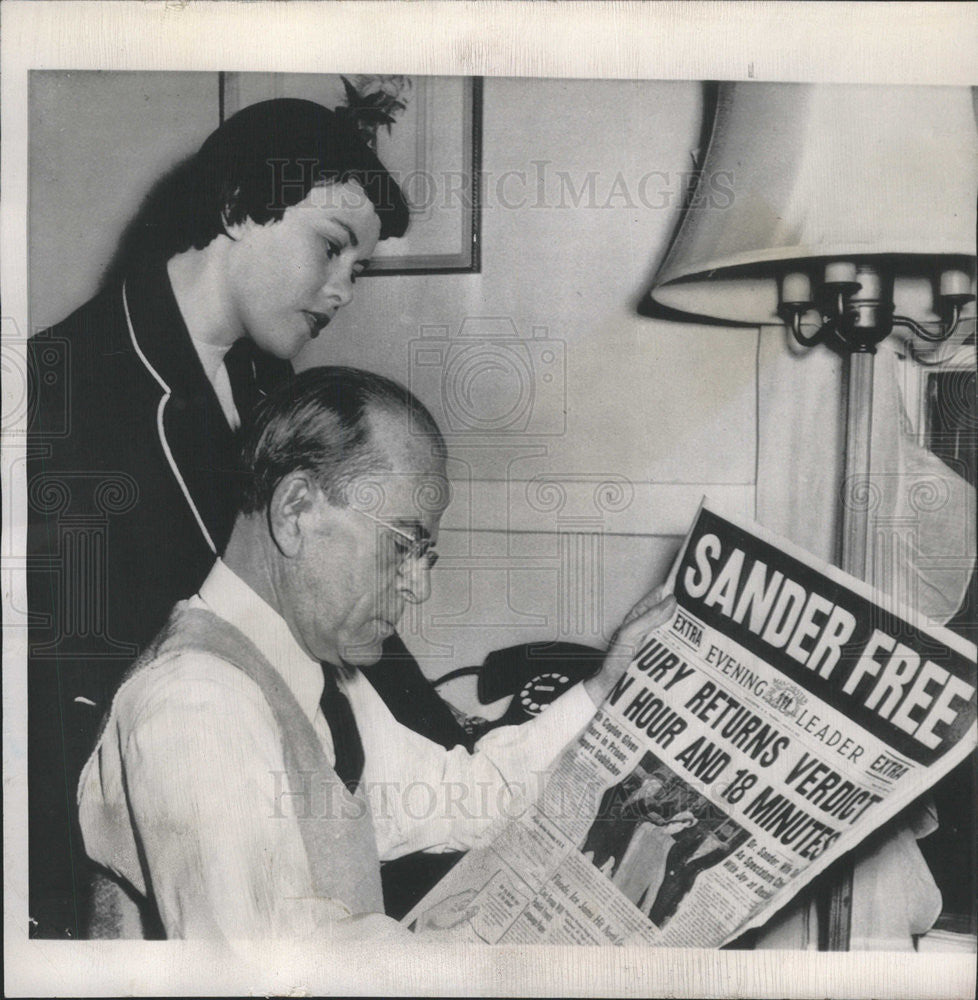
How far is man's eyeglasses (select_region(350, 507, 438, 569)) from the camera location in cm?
119

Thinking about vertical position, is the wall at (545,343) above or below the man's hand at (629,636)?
above

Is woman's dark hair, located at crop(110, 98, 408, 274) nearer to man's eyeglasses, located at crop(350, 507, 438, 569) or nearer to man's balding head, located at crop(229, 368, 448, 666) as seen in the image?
man's balding head, located at crop(229, 368, 448, 666)

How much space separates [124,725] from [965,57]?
1176mm

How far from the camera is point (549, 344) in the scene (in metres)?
1.19

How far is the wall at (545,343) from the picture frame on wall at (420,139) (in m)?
0.02

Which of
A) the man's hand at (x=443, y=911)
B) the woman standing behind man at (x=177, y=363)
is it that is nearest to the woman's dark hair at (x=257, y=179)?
the woman standing behind man at (x=177, y=363)

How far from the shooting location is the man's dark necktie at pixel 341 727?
1.20 m

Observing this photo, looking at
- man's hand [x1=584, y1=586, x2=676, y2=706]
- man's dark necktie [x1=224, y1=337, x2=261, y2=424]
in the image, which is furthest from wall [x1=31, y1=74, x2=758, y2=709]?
man's dark necktie [x1=224, y1=337, x2=261, y2=424]

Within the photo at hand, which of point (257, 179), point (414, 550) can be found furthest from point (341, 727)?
point (257, 179)

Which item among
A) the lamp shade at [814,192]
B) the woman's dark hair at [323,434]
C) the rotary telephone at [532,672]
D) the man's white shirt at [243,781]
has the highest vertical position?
the lamp shade at [814,192]

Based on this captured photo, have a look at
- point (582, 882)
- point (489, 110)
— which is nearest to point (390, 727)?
point (582, 882)

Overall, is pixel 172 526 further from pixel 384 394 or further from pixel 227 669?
pixel 384 394

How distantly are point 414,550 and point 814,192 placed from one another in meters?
0.58

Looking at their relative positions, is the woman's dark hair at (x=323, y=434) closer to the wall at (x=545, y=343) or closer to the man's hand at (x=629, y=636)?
the wall at (x=545, y=343)
